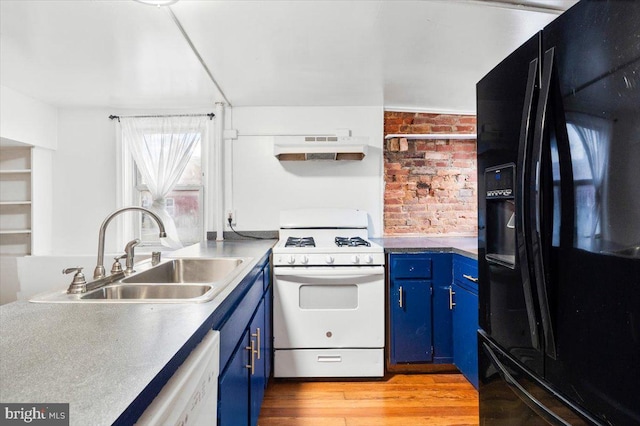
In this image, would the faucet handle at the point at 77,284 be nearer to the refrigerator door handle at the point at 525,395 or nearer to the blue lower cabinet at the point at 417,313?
the refrigerator door handle at the point at 525,395

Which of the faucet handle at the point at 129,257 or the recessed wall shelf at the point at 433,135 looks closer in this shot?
the faucet handle at the point at 129,257

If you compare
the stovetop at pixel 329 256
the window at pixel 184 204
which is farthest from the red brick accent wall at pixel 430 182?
the window at pixel 184 204

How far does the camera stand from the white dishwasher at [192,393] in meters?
0.55

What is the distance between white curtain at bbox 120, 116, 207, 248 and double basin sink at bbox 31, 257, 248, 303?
49.1 inches

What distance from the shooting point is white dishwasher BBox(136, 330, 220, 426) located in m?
0.55

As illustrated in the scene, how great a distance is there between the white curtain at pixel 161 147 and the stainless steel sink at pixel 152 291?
176cm

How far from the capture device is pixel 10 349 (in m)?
0.62

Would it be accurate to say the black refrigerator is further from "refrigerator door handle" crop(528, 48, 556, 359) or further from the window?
the window

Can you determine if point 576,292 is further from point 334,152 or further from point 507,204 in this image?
point 334,152

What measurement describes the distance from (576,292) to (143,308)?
1.15 metres

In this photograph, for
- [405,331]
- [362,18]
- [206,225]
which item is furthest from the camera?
[206,225]

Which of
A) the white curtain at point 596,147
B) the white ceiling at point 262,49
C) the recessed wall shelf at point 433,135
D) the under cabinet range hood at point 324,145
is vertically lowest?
the white curtain at point 596,147

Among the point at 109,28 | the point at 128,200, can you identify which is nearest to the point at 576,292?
the point at 109,28

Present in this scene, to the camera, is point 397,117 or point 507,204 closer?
point 507,204
